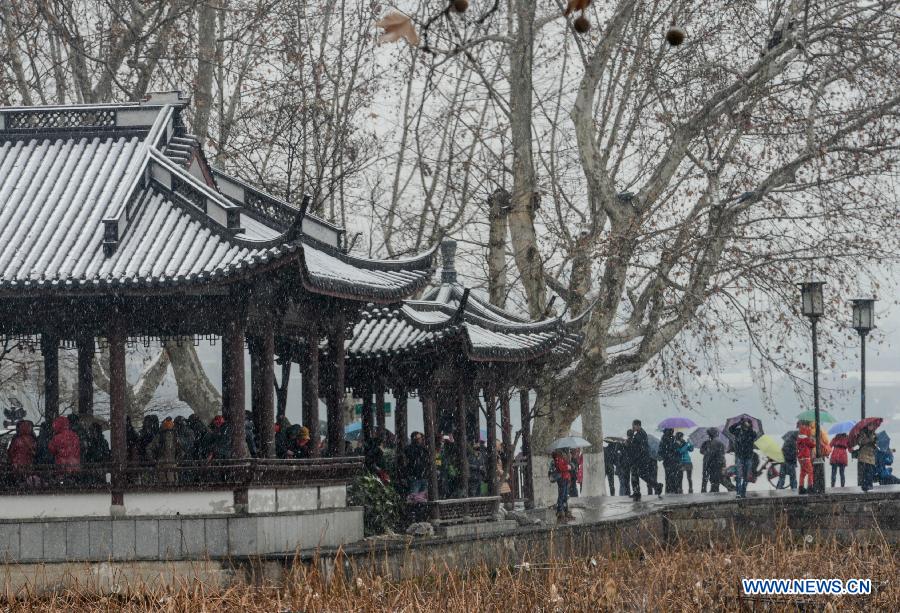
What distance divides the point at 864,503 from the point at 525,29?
10.3 m

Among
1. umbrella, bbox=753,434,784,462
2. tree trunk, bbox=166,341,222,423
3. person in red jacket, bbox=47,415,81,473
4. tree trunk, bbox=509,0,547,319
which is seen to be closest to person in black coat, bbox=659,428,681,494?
umbrella, bbox=753,434,784,462

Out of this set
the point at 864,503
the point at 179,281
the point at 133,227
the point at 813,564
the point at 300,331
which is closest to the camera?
the point at 813,564

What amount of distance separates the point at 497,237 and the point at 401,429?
265 inches

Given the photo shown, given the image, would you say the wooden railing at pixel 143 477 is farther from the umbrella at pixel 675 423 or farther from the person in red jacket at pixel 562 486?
the umbrella at pixel 675 423

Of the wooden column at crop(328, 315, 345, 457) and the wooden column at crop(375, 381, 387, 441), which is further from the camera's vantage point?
the wooden column at crop(375, 381, 387, 441)

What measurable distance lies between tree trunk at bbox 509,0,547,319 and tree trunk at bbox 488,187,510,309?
0.23m

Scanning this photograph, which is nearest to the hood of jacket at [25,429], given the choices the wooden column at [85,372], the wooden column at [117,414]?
the wooden column at [117,414]

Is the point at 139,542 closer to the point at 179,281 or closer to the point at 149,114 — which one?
the point at 179,281

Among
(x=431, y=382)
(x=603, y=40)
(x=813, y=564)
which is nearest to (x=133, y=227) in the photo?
(x=431, y=382)

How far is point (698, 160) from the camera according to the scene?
89.2 ft

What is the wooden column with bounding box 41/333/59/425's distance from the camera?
1899 centimetres

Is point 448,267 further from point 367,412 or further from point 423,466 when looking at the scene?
point 423,466

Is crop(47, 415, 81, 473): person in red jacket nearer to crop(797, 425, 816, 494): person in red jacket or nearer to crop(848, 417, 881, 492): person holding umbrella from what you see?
crop(797, 425, 816, 494): person in red jacket

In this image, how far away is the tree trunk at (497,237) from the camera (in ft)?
90.9
